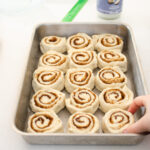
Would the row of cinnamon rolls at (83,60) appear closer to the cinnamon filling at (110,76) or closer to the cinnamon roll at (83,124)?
the cinnamon filling at (110,76)

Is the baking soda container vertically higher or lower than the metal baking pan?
higher

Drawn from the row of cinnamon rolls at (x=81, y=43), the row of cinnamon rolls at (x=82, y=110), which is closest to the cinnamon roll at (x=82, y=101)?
the row of cinnamon rolls at (x=82, y=110)

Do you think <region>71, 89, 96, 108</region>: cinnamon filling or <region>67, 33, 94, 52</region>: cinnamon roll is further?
<region>67, 33, 94, 52</region>: cinnamon roll

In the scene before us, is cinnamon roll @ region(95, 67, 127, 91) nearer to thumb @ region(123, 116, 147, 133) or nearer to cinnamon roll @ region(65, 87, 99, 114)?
cinnamon roll @ region(65, 87, 99, 114)

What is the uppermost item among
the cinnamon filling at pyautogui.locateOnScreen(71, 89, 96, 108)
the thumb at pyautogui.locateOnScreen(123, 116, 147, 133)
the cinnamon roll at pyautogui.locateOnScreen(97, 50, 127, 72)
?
the thumb at pyautogui.locateOnScreen(123, 116, 147, 133)

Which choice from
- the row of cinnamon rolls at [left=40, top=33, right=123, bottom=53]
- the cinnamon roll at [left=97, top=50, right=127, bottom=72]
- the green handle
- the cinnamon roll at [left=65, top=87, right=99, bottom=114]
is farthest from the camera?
the green handle

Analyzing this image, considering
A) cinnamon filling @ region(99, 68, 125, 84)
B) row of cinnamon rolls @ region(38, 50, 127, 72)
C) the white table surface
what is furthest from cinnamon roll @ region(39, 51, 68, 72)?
cinnamon filling @ region(99, 68, 125, 84)

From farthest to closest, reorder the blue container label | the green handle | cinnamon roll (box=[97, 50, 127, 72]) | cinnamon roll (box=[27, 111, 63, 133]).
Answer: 1. the green handle
2. the blue container label
3. cinnamon roll (box=[97, 50, 127, 72])
4. cinnamon roll (box=[27, 111, 63, 133])
